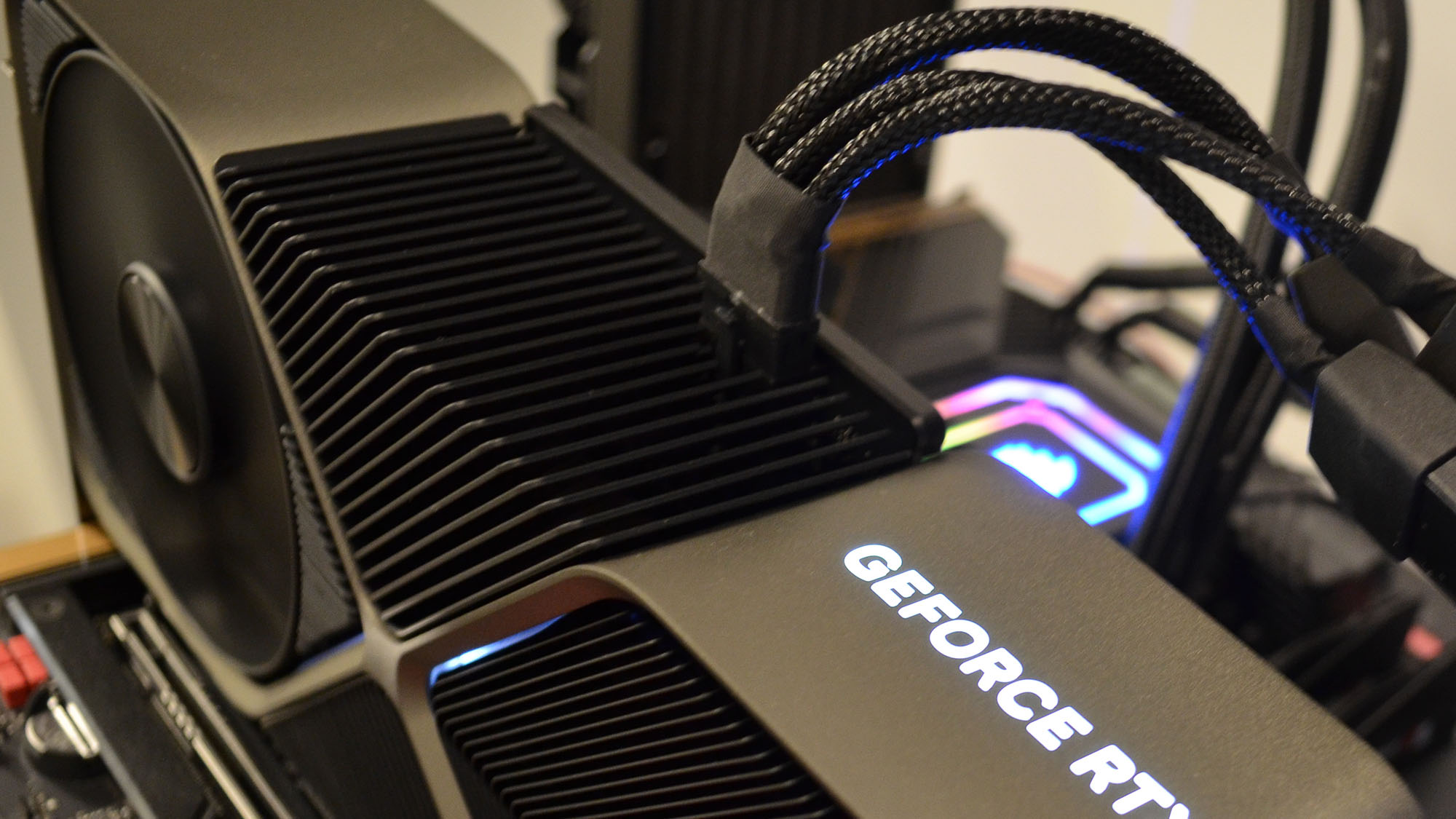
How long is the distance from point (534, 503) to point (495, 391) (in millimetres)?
40

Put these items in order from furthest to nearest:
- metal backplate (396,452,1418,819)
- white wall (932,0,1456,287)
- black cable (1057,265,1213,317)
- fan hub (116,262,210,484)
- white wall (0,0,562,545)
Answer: white wall (932,0,1456,287) → black cable (1057,265,1213,317) → white wall (0,0,562,545) → fan hub (116,262,210,484) → metal backplate (396,452,1418,819)

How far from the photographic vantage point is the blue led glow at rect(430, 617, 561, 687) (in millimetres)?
366

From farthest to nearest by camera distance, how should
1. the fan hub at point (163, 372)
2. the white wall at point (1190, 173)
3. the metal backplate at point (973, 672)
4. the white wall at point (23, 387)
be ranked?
1. the white wall at point (1190, 173)
2. the white wall at point (23, 387)
3. the fan hub at point (163, 372)
4. the metal backplate at point (973, 672)

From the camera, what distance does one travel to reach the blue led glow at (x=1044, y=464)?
650 millimetres

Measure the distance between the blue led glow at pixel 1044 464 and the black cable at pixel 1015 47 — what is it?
1.02 feet

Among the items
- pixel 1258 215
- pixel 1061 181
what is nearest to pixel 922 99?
pixel 1258 215

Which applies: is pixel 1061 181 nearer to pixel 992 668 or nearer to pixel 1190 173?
pixel 1190 173

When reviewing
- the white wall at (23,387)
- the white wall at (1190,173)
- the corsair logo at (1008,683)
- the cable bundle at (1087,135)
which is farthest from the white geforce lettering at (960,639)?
the white wall at (1190,173)

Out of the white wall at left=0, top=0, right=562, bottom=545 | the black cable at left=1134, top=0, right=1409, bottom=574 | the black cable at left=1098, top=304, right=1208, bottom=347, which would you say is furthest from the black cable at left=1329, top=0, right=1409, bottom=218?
the white wall at left=0, top=0, right=562, bottom=545

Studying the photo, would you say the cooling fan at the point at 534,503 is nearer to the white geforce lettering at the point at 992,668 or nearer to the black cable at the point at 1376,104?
the white geforce lettering at the point at 992,668

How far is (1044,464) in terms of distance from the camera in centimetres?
66

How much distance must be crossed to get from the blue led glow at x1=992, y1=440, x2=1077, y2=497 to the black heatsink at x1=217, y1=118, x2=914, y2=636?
10.8 inches

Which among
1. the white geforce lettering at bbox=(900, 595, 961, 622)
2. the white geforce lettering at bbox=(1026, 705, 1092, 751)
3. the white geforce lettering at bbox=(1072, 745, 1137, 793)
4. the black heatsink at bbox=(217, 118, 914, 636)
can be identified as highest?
the black heatsink at bbox=(217, 118, 914, 636)

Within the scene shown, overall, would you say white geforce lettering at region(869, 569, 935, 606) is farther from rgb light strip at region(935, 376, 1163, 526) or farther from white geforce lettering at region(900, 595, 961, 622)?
rgb light strip at region(935, 376, 1163, 526)
